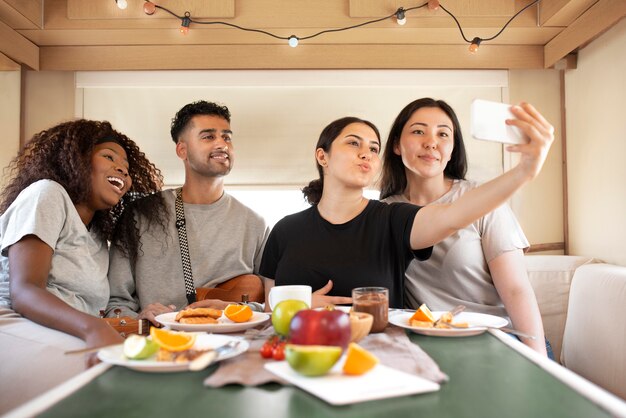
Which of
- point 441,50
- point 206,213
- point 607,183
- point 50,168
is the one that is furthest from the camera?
point 441,50

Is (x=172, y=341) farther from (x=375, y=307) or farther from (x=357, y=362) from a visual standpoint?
(x=375, y=307)

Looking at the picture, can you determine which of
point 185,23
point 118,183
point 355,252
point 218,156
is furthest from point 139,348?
point 185,23

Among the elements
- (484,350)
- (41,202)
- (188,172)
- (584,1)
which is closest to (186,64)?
(188,172)

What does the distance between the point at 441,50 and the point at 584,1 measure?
82cm

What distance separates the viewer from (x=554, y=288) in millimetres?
A: 2941

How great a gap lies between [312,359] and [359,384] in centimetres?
8

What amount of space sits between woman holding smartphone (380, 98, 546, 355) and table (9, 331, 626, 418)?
981mm

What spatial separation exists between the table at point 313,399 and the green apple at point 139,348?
1.1 inches

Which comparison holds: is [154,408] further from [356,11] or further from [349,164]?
[356,11]

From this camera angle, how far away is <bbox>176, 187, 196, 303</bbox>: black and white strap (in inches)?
94.4

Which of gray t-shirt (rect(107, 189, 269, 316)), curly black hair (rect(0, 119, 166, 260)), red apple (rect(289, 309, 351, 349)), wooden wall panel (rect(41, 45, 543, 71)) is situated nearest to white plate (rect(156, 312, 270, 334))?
red apple (rect(289, 309, 351, 349))

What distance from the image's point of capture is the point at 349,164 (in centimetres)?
190

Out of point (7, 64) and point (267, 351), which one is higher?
point (7, 64)

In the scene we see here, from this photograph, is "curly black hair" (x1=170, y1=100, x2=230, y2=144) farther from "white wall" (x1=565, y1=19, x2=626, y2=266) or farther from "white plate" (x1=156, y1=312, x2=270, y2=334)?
"white wall" (x1=565, y1=19, x2=626, y2=266)
